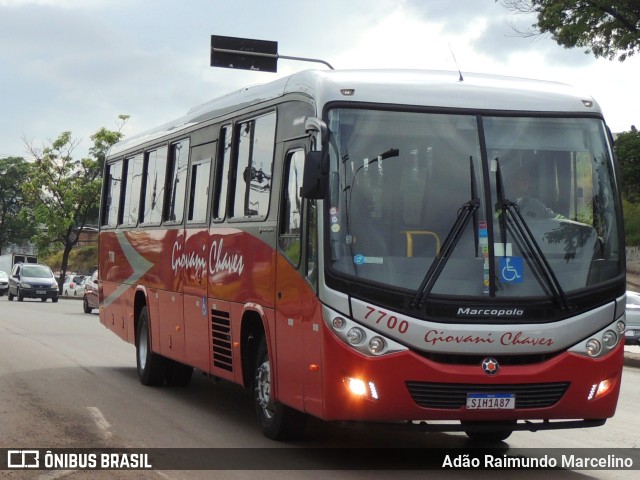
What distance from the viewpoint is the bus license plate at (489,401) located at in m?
8.89

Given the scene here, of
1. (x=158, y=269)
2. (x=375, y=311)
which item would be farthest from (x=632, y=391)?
(x=375, y=311)

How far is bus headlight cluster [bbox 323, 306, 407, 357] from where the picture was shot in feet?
29.0

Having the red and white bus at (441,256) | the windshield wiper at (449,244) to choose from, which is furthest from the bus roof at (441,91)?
the windshield wiper at (449,244)

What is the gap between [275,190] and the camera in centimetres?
1062

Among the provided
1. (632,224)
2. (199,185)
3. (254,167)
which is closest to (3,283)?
(632,224)

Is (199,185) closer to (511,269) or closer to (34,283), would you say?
(511,269)

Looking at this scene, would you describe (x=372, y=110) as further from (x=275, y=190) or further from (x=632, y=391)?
(x=632, y=391)

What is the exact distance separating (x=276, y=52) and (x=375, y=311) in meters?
18.3

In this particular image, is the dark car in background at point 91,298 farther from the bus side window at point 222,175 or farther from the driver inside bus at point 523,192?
the driver inside bus at point 523,192

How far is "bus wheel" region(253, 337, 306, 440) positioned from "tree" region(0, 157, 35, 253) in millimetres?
132824

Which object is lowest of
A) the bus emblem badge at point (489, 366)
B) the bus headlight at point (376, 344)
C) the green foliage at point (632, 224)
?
the bus emblem badge at point (489, 366)

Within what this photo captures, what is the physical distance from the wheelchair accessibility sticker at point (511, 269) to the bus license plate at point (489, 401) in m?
0.86

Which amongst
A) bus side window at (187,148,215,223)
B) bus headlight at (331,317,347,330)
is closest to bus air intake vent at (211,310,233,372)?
bus side window at (187,148,215,223)

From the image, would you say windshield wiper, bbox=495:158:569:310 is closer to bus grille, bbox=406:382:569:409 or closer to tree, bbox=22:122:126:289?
bus grille, bbox=406:382:569:409
